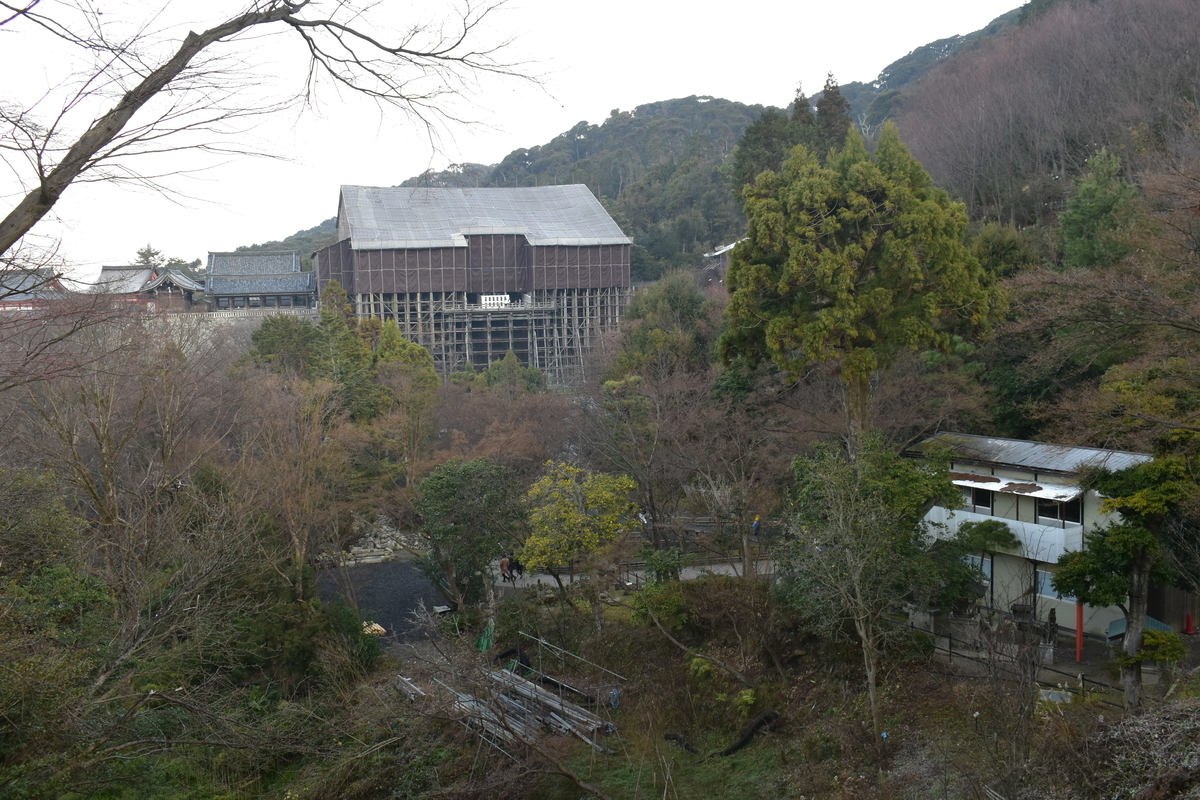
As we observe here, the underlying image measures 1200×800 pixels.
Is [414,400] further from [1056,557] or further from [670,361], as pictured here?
[1056,557]

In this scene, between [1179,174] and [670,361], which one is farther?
[670,361]

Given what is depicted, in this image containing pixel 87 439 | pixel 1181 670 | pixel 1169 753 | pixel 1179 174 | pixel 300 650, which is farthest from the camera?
pixel 87 439

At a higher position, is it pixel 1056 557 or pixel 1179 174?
pixel 1179 174

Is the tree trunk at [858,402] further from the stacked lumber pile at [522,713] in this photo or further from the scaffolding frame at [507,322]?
the scaffolding frame at [507,322]

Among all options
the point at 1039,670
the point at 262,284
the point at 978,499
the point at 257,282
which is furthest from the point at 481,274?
the point at 1039,670

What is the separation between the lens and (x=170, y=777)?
8602 mm

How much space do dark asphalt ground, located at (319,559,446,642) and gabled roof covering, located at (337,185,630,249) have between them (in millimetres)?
18866

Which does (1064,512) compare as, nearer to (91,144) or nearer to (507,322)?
(91,144)

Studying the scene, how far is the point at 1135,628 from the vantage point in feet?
28.6

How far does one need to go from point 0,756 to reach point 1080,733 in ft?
27.4

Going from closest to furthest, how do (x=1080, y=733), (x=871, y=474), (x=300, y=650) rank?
(x=1080, y=733), (x=871, y=474), (x=300, y=650)

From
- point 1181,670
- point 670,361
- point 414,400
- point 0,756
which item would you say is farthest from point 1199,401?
point 414,400

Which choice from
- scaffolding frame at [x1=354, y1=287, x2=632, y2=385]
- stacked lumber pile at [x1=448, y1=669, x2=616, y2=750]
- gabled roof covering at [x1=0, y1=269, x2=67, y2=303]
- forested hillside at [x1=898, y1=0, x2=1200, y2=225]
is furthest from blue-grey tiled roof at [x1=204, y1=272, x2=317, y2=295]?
gabled roof covering at [x1=0, y1=269, x2=67, y2=303]

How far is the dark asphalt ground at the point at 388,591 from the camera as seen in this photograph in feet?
52.3
